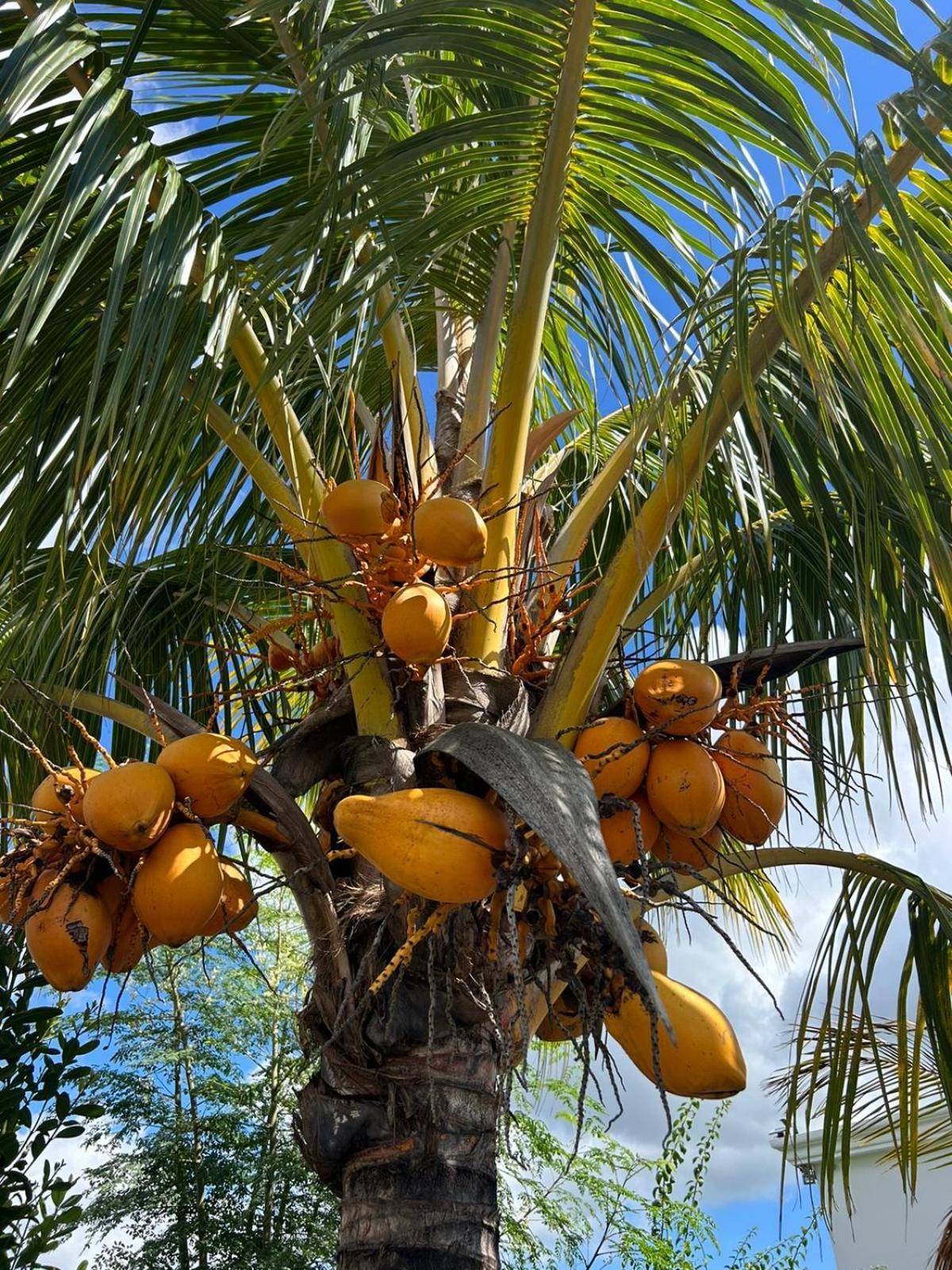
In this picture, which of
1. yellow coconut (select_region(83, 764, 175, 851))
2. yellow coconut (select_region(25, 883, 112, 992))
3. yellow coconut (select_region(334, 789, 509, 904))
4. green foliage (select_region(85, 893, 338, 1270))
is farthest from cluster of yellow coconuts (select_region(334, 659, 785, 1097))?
green foliage (select_region(85, 893, 338, 1270))

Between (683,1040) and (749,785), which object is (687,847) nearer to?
(749,785)

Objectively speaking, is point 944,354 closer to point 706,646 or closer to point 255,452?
point 706,646

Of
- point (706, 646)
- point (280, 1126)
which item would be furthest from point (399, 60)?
point (280, 1126)

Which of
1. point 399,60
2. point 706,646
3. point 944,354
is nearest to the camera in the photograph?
point 944,354

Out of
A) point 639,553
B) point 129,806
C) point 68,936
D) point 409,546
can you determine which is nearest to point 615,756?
point 639,553

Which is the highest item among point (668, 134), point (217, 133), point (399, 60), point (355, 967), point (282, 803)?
point (399, 60)

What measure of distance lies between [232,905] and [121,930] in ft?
0.60

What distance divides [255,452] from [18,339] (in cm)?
67

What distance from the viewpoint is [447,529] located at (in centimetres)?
192

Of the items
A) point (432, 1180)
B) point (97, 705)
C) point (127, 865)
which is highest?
point (97, 705)

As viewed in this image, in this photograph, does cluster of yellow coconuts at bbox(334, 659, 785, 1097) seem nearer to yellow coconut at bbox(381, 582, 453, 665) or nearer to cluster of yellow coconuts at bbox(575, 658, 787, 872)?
cluster of yellow coconuts at bbox(575, 658, 787, 872)

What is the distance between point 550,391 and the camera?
13.1 feet

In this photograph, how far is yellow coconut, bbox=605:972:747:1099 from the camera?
70.8 inches

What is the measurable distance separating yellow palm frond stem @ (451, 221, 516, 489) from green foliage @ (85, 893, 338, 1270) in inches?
152
